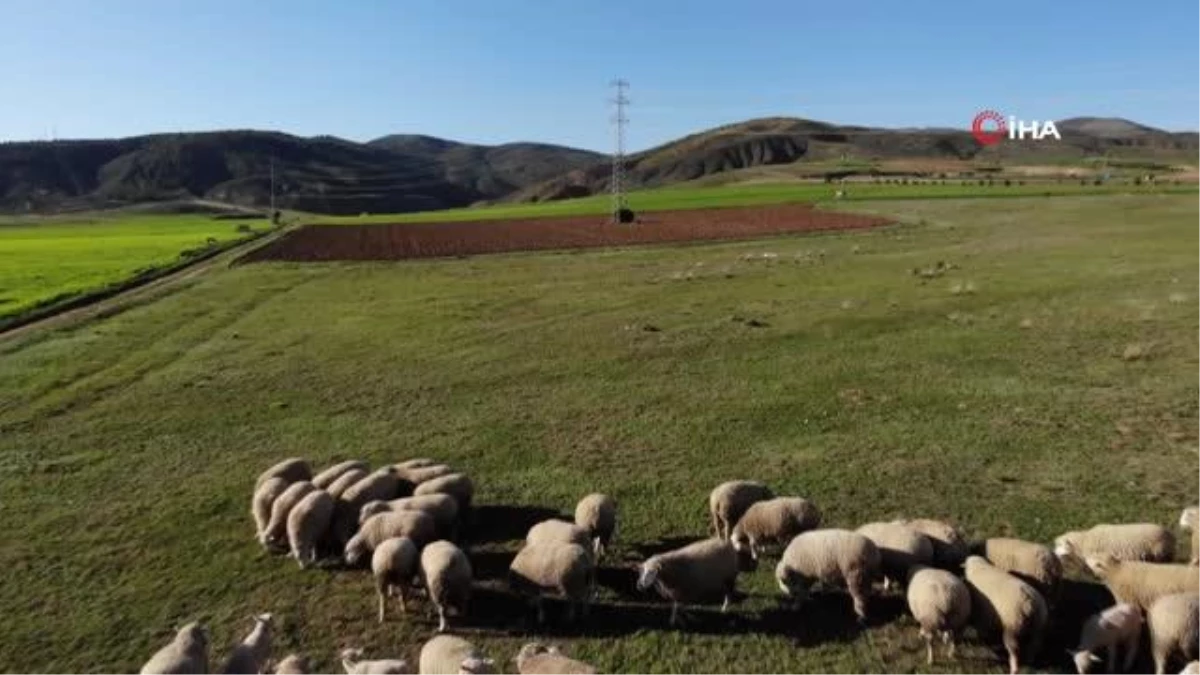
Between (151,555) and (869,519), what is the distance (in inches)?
382

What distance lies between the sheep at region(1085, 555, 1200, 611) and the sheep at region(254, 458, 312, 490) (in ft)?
34.6

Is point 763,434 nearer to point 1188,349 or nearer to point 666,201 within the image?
point 1188,349

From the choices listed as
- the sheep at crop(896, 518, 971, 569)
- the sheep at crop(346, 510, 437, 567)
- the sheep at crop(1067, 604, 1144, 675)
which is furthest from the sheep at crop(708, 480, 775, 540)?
the sheep at crop(1067, 604, 1144, 675)

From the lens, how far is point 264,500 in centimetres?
1273

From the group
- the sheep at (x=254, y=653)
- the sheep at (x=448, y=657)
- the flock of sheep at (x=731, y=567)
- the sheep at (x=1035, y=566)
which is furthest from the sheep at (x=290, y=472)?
the sheep at (x=1035, y=566)

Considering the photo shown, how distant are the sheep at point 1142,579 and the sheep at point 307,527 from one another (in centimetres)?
918

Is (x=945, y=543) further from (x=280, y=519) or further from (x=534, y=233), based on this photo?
(x=534, y=233)

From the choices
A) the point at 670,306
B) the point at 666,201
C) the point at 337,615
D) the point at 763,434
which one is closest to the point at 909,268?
the point at 670,306

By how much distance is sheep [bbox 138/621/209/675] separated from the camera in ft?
27.4

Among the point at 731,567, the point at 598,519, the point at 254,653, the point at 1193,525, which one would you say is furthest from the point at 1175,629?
the point at 254,653

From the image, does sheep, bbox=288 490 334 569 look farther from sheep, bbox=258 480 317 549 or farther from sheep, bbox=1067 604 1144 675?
sheep, bbox=1067 604 1144 675

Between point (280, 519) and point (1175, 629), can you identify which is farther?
point (280, 519)

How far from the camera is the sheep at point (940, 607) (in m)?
8.91

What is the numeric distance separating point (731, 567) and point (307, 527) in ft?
17.9
